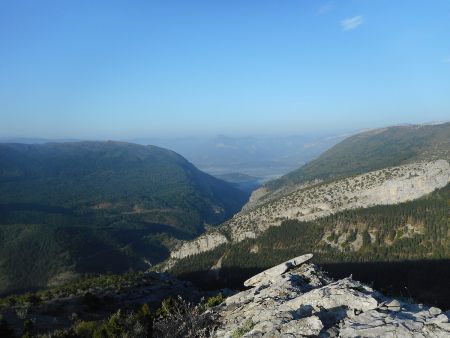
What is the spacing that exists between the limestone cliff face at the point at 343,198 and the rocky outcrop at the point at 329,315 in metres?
118

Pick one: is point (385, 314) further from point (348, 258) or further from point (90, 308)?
point (348, 258)

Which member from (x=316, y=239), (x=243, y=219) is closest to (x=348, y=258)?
(x=316, y=239)

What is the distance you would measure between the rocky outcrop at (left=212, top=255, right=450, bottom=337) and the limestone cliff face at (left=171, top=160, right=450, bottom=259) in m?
118

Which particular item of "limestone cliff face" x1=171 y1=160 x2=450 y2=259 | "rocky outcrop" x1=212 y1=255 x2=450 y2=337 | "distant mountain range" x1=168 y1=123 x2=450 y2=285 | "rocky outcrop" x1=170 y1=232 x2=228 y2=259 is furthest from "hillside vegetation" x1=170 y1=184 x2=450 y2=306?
"rocky outcrop" x1=212 y1=255 x2=450 y2=337

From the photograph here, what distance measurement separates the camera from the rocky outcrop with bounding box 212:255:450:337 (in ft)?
44.3

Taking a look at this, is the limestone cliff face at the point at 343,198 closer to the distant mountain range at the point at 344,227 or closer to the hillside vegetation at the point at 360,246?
the distant mountain range at the point at 344,227

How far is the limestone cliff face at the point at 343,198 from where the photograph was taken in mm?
134375

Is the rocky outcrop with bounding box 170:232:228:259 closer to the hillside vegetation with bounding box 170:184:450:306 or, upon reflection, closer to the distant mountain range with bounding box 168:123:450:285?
the distant mountain range with bounding box 168:123:450:285

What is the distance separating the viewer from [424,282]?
270 ft

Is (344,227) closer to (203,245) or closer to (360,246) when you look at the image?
(360,246)

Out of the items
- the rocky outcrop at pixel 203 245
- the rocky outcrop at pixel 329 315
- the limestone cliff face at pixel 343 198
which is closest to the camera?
the rocky outcrop at pixel 329 315

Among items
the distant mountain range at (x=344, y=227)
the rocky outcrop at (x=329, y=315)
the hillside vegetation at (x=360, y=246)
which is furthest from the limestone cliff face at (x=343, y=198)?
the rocky outcrop at (x=329, y=315)

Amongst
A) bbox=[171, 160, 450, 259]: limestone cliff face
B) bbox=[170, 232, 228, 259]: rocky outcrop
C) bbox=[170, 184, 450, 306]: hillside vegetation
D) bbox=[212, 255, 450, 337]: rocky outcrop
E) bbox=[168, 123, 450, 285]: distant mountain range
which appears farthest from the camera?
bbox=[170, 232, 228, 259]: rocky outcrop

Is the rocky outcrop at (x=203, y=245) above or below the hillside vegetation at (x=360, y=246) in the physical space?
below
